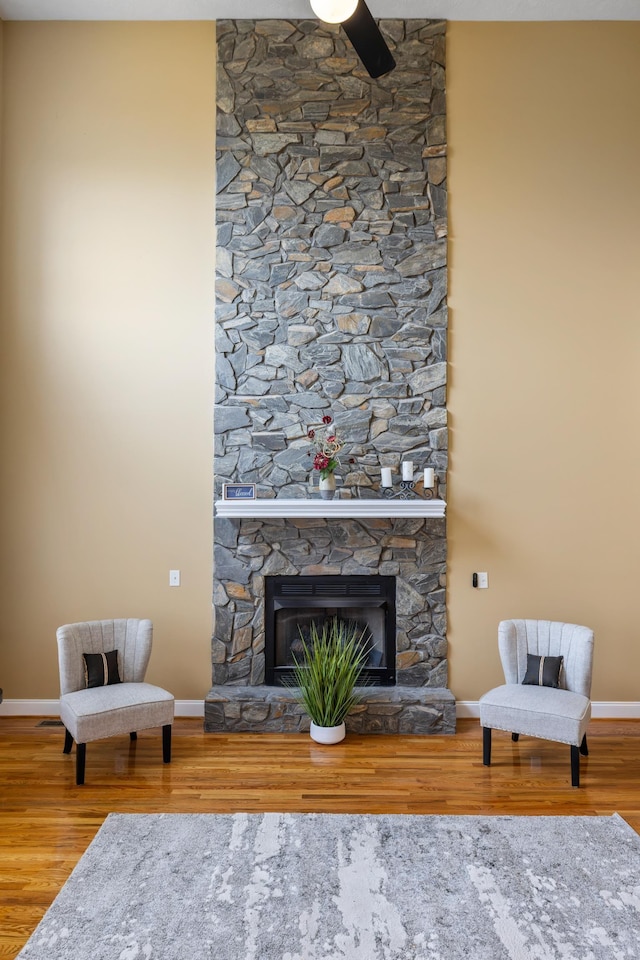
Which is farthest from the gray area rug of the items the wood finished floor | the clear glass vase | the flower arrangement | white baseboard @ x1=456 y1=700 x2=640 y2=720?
the flower arrangement

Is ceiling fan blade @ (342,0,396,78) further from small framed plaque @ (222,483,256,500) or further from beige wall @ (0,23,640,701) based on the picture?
small framed plaque @ (222,483,256,500)

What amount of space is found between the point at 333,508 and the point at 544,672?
1.50m

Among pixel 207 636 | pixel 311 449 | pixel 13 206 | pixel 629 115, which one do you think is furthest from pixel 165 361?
pixel 629 115

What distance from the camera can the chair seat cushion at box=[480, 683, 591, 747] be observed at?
10.9ft

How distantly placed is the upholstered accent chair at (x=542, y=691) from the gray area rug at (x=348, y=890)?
1.63ft

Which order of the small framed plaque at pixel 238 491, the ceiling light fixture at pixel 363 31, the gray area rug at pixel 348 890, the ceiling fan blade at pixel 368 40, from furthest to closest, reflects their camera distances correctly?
the small framed plaque at pixel 238 491 → the ceiling fan blade at pixel 368 40 → the ceiling light fixture at pixel 363 31 → the gray area rug at pixel 348 890

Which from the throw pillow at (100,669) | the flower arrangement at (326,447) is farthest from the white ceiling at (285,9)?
the throw pillow at (100,669)

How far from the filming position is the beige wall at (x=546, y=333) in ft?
13.8

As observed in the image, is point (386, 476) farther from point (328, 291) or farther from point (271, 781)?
point (271, 781)

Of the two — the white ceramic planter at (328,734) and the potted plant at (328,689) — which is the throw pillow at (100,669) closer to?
the potted plant at (328,689)

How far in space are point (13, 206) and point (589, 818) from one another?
4710 mm

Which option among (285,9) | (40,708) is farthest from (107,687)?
(285,9)

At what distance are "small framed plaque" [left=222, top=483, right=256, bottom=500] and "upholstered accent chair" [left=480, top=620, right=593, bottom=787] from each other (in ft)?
5.54

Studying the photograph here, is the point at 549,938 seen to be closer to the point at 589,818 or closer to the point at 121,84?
the point at 589,818
